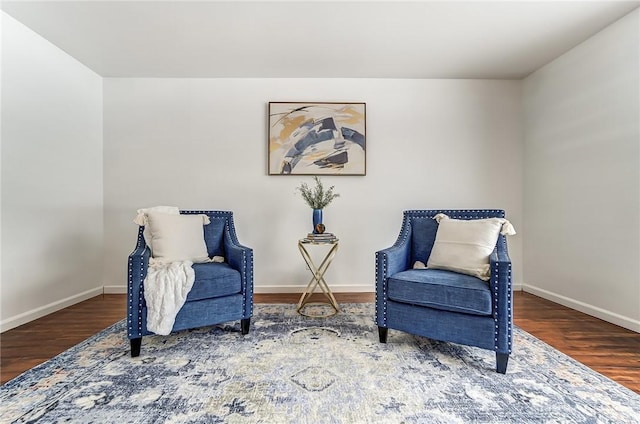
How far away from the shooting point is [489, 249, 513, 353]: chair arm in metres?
1.81

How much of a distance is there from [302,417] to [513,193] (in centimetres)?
353

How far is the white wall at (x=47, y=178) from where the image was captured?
102 inches

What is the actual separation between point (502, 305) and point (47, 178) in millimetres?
3795

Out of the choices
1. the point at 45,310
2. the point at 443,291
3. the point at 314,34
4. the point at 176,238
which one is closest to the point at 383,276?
the point at 443,291

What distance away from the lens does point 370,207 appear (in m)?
3.73

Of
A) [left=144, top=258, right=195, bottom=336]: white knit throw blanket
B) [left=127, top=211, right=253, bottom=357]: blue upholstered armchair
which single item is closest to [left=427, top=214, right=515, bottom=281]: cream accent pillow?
[left=127, top=211, right=253, bottom=357]: blue upholstered armchair

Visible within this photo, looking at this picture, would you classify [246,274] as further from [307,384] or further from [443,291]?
[443,291]

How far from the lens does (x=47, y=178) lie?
293 centimetres

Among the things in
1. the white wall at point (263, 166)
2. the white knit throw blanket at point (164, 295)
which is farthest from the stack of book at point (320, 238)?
the white knit throw blanket at point (164, 295)

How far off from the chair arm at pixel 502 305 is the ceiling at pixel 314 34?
77.1 inches

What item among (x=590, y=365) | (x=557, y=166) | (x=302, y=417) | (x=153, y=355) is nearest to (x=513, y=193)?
(x=557, y=166)

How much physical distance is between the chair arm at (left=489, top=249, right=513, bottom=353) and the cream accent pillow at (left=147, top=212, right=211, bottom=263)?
2.10 meters

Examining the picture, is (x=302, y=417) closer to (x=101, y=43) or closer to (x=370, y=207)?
(x=370, y=207)

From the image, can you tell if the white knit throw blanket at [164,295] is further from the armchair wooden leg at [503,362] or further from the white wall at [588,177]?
the white wall at [588,177]
